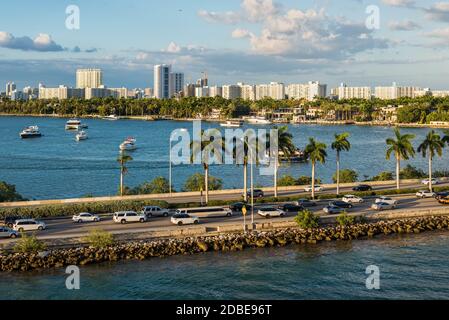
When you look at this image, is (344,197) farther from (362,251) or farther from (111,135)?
(111,135)

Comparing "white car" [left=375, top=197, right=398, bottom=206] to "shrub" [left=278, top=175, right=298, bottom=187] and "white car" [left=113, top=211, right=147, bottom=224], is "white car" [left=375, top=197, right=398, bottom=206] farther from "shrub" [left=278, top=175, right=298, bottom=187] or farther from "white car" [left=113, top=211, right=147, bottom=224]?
"white car" [left=113, top=211, right=147, bottom=224]

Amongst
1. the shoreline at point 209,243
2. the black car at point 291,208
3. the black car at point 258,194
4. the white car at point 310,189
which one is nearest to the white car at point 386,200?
the shoreline at point 209,243

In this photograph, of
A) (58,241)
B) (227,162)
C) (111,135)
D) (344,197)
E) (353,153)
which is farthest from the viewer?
(111,135)

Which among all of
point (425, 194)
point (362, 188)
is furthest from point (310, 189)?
point (425, 194)

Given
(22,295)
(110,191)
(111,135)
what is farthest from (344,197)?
(111,135)

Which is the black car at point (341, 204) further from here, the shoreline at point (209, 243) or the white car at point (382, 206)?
the shoreline at point (209, 243)

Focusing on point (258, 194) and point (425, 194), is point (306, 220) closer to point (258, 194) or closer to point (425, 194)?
point (258, 194)

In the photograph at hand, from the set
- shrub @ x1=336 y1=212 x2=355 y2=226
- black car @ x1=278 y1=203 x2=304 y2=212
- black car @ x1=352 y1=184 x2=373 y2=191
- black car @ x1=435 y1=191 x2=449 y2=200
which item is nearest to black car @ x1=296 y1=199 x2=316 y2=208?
black car @ x1=278 y1=203 x2=304 y2=212
